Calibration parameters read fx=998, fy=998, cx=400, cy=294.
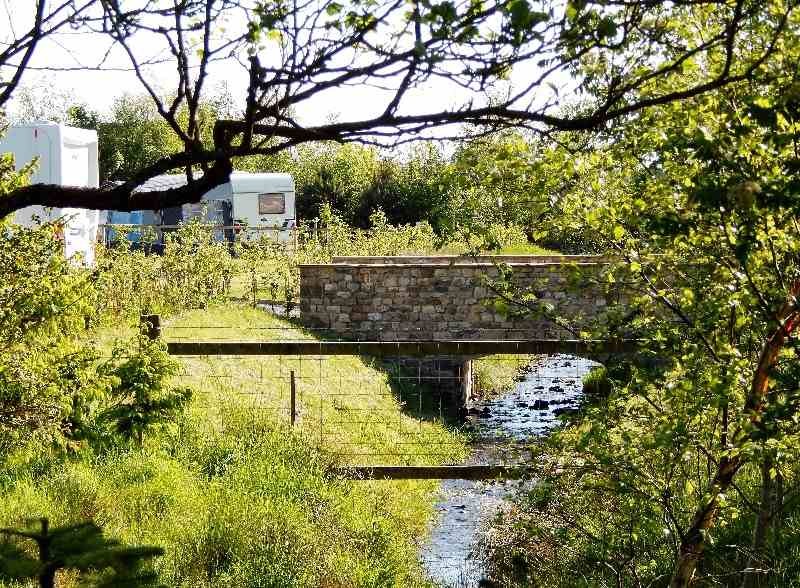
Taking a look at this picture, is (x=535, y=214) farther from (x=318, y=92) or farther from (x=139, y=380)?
(x=139, y=380)

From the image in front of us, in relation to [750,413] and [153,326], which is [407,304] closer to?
[153,326]

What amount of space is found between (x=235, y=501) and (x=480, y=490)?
4.05 m

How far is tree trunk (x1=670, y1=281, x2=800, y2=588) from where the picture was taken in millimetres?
3719

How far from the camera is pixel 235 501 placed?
6348 mm

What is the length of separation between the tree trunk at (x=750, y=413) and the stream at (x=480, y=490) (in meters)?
0.78

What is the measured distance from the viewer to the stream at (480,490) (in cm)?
679

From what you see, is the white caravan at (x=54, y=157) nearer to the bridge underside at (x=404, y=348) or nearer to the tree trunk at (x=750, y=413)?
the bridge underside at (x=404, y=348)

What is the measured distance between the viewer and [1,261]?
17.6 ft

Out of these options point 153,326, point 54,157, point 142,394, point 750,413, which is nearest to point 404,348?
point 142,394

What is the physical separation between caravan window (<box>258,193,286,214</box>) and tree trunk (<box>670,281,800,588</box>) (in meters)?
24.2

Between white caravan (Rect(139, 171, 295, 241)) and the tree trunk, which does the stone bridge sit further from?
white caravan (Rect(139, 171, 295, 241))

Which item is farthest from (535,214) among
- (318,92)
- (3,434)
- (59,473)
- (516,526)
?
(59,473)

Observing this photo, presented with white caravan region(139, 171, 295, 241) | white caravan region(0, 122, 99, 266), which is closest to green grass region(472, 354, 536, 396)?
white caravan region(0, 122, 99, 266)

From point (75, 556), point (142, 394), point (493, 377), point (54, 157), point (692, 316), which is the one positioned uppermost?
point (54, 157)
